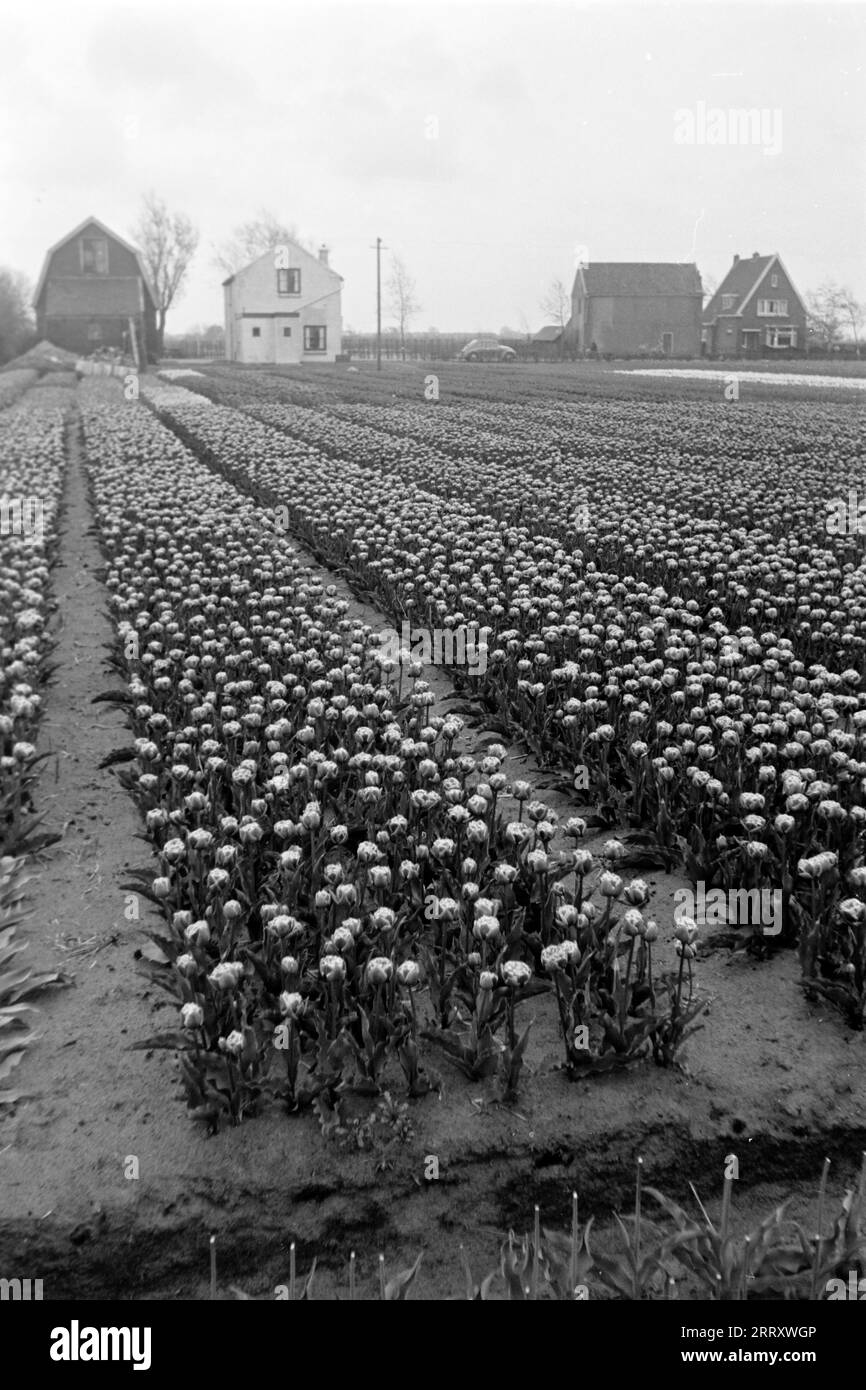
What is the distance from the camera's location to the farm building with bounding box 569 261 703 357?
8188 centimetres

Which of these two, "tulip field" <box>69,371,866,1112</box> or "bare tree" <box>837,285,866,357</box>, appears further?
"bare tree" <box>837,285,866,357</box>

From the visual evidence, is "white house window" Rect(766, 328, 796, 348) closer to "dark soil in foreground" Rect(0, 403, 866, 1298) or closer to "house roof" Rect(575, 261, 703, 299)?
"house roof" Rect(575, 261, 703, 299)

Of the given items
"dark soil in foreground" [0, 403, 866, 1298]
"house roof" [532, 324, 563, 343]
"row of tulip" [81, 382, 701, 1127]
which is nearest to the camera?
"dark soil in foreground" [0, 403, 866, 1298]

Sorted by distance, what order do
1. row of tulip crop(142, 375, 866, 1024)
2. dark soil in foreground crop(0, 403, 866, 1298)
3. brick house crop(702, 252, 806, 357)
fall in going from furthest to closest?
1. brick house crop(702, 252, 806, 357)
2. row of tulip crop(142, 375, 866, 1024)
3. dark soil in foreground crop(0, 403, 866, 1298)

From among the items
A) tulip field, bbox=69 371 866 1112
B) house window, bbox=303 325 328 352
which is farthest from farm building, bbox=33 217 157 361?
tulip field, bbox=69 371 866 1112

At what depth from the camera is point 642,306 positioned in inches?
3223

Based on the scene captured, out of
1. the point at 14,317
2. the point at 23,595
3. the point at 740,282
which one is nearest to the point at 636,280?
the point at 740,282

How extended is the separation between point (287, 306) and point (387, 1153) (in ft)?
245

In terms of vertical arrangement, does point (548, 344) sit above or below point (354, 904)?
above

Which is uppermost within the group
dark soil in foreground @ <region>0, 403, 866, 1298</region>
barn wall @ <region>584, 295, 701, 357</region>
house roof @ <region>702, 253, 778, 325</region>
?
house roof @ <region>702, 253, 778, 325</region>

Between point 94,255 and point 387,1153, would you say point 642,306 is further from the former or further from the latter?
point 387,1153

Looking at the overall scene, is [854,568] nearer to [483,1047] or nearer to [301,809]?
[301,809]

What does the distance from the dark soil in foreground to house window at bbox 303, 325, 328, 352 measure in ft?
240
